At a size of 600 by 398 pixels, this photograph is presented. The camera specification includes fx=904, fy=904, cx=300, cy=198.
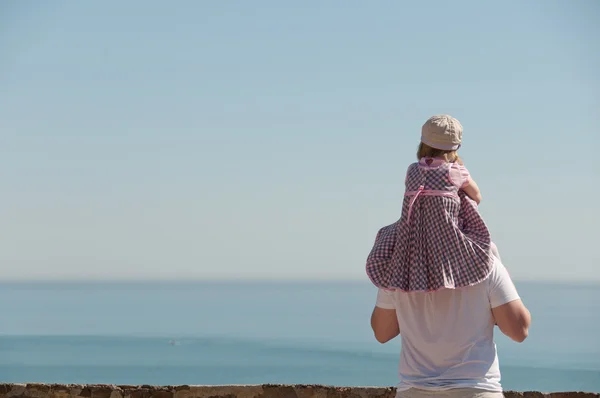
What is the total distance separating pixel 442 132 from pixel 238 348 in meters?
51.6

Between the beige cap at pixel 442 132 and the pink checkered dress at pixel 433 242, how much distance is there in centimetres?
5

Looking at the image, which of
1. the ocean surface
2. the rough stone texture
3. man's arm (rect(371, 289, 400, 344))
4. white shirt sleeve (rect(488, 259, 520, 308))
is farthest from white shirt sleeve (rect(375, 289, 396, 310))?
the ocean surface

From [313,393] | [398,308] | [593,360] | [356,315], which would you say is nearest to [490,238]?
[398,308]

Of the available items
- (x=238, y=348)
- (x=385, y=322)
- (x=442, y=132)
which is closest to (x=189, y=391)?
A: (x=385, y=322)

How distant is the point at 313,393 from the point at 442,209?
1.28 meters

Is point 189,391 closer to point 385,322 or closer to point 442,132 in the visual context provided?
point 385,322

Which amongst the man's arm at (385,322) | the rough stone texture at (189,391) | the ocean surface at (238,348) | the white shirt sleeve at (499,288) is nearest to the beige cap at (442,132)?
the white shirt sleeve at (499,288)

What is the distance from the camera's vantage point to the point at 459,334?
183 centimetres

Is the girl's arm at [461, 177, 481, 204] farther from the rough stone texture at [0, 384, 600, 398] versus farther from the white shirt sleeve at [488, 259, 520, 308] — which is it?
the rough stone texture at [0, 384, 600, 398]

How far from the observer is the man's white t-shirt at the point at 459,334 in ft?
5.98

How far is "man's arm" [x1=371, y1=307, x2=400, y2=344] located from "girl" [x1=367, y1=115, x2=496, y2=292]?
3.7 inches

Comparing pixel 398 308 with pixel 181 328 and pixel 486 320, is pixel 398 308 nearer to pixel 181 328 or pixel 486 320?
pixel 486 320

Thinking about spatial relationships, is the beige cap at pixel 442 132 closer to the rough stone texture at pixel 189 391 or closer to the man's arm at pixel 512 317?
the man's arm at pixel 512 317

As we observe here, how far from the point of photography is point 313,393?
9.67 ft
